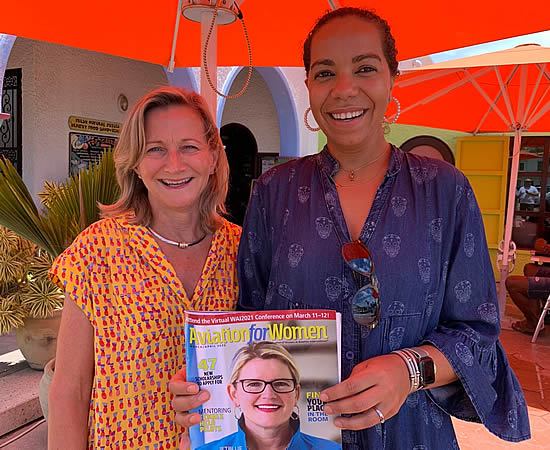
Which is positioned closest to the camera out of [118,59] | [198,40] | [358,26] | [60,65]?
[358,26]

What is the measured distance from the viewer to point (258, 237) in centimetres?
142

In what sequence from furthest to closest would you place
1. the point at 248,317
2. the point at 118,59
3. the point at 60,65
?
the point at 118,59 < the point at 60,65 < the point at 248,317

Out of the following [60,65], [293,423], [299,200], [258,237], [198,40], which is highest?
[60,65]

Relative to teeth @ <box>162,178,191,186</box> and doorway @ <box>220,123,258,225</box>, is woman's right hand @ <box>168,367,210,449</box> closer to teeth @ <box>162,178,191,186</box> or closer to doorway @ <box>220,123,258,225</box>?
teeth @ <box>162,178,191,186</box>

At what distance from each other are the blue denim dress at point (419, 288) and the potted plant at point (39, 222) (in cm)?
167

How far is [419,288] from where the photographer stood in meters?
1.19

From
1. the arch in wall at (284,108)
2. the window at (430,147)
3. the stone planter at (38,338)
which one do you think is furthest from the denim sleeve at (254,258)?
the window at (430,147)

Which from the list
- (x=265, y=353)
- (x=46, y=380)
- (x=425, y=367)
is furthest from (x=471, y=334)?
(x=46, y=380)

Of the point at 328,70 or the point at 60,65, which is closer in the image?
the point at 328,70

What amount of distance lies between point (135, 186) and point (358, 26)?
88 centimetres

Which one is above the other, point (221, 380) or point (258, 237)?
point (258, 237)

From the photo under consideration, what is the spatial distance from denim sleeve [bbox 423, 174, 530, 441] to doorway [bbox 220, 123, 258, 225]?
8.80 meters

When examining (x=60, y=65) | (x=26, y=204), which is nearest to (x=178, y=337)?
(x=26, y=204)

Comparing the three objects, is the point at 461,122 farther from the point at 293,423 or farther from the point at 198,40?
the point at 293,423
